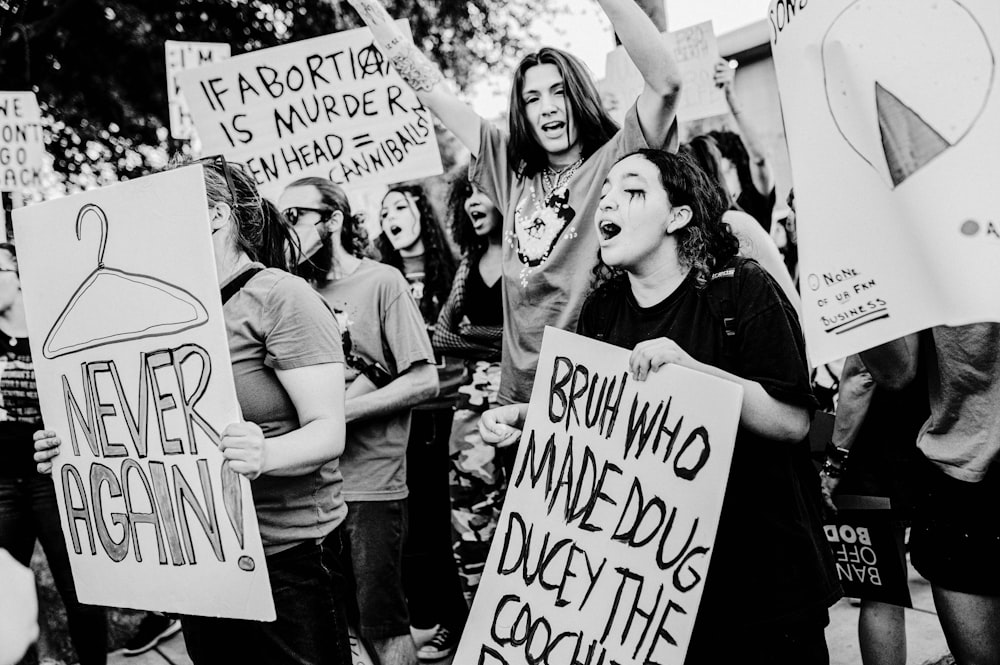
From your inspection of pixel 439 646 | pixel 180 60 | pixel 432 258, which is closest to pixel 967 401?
pixel 439 646

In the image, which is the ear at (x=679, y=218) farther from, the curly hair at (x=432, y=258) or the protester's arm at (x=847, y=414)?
the curly hair at (x=432, y=258)

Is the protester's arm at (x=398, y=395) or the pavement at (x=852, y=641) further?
the pavement at (x=852, y=641)

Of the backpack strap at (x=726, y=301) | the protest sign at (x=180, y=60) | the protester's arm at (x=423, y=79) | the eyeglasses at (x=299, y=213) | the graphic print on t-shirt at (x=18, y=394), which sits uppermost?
the protest sign at (x=180, y=60)

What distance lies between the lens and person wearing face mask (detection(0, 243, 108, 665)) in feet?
10.4

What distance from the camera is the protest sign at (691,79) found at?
4.74 meters

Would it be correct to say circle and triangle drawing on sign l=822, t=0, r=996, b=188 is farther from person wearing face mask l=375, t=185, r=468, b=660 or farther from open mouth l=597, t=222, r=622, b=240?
person wearing face mask l=375, t=185, r=468, b=660

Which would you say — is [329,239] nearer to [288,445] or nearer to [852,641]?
[288,445]

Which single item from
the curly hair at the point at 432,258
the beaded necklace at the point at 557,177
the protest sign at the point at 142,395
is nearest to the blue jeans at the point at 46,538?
the protest sign at the point at 142,395

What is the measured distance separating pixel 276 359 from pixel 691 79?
3.63 m

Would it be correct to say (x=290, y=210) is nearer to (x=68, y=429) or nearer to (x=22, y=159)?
(x=68, y=429)

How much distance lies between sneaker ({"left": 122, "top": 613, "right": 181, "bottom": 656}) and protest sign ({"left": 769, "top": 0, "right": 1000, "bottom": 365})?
11.2 feet

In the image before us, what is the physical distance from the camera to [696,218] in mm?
2055

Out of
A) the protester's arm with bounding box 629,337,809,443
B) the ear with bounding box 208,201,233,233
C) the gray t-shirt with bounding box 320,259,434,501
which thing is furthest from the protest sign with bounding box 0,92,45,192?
the protester's arm with bounding box 629,337,809,443

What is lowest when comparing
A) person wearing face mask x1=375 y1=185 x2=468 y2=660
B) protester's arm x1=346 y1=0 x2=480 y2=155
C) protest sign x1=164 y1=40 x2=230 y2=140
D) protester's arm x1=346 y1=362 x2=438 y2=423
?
person wearing face mask x1=375 y1=185 x2=468 y2=660
